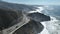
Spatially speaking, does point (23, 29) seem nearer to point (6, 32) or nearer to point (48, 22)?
point (6, 32)

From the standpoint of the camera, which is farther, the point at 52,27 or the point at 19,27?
the point at 52,27

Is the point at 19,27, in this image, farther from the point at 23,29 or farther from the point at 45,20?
the point at 45,20

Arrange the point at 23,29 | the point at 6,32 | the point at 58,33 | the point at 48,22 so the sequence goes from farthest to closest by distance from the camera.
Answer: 1. the point at 48,22
2. the point at 58,33
3. the point at 23,29
4. the point at 6,32

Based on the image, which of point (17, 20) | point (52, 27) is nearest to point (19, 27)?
point (17, 20)

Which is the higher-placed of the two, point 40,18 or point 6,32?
point 6,32

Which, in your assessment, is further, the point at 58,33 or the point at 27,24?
the point at 58,33

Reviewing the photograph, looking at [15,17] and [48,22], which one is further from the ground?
[15,17]

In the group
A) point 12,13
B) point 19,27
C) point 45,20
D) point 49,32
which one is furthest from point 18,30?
point 45,20

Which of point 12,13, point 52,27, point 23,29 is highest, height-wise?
point 12,13

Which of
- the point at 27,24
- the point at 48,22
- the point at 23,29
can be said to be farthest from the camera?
the point at 48,22
